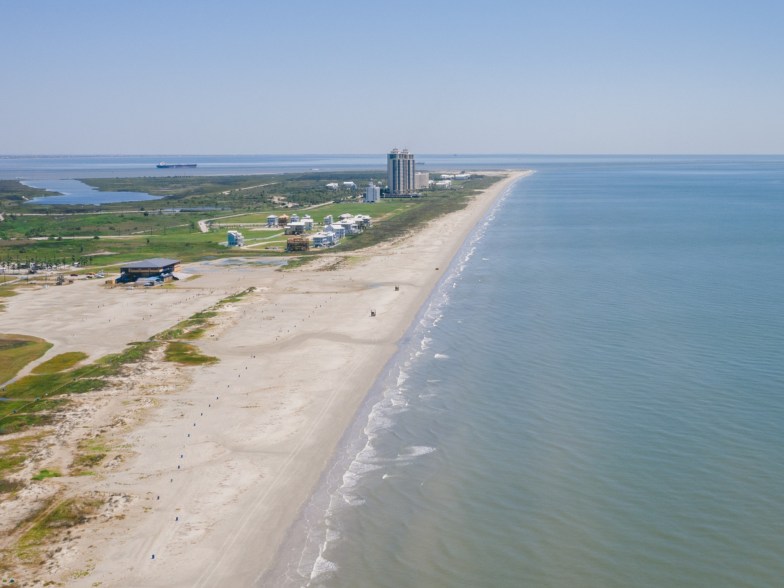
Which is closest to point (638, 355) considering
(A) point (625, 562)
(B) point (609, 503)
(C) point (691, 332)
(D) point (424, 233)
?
(C) point (691, 332)

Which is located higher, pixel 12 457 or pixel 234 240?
pixel 12 457

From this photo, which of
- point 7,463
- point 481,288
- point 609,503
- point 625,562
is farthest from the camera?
point 481,288

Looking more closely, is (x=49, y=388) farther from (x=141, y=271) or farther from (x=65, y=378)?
(x=141, y=271)

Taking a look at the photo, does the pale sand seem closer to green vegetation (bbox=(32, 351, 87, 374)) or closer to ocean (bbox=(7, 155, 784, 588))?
green vegetation (bbox=(32, 351, 87, 374))

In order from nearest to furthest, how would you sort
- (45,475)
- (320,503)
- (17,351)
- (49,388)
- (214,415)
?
(320,503), (45,475), (214,415), (49,388), (17,351)

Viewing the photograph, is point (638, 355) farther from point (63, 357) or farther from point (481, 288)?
point (63, 357)

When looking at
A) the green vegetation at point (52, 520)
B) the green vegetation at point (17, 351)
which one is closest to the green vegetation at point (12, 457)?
the green vegetation at point (52, 520)

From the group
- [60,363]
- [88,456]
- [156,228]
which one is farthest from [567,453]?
[156,228]
